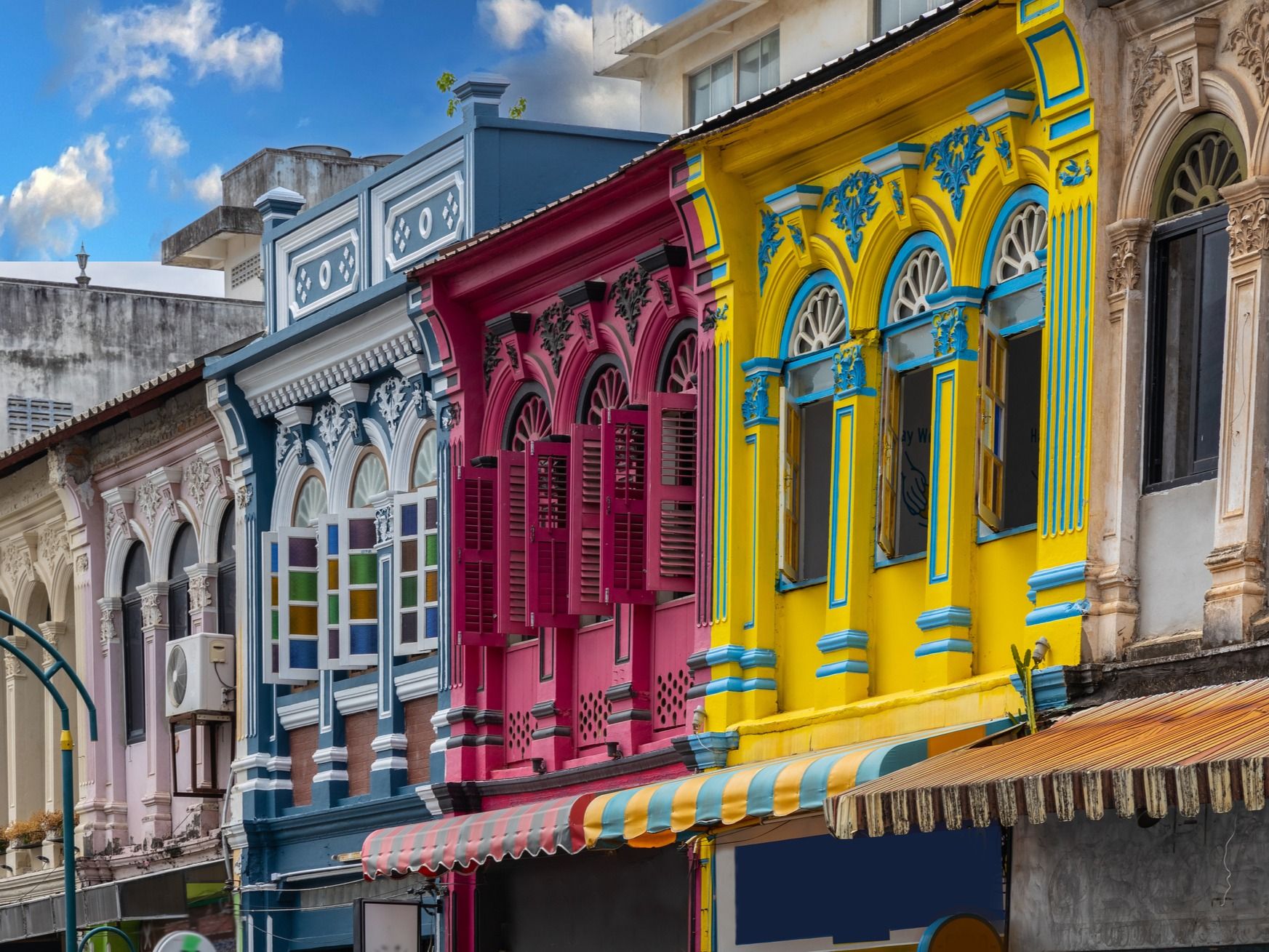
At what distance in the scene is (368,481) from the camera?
22297mm

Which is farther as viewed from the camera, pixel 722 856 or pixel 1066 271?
pixel 722 856

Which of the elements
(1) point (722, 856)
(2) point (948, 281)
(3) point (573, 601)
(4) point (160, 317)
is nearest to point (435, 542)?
(3) point (573, 601)

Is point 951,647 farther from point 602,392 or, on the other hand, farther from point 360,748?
point 360,748

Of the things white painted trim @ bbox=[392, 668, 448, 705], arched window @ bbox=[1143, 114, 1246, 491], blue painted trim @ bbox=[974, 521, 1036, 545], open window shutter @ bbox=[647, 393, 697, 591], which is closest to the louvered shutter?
white painted trim @ bbox=[392, 668, 448, 705]

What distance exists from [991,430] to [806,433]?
6.58 feet

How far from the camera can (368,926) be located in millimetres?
20188

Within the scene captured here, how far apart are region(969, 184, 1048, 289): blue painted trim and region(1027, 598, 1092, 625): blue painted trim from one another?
1.77 metres

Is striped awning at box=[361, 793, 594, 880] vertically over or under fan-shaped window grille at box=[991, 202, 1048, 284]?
under

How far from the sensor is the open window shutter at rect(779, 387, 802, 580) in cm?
1672

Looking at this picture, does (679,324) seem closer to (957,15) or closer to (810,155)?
(810,155)

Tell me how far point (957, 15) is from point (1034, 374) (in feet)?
6.31

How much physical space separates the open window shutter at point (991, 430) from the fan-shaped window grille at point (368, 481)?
7926mm

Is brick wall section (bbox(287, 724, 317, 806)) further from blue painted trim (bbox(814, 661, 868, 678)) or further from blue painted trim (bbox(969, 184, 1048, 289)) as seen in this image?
blue painted trim (bbox(969, 184, 1048, 289))

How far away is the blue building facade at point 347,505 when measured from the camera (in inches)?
819
